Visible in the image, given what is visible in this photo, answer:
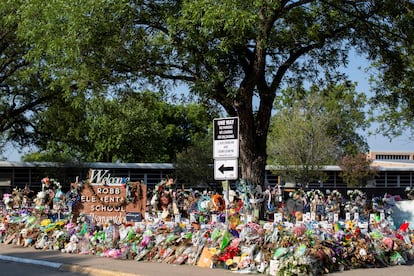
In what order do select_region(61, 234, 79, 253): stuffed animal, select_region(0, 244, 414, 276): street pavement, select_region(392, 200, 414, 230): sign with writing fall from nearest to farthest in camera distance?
select_region(0, 244, 414, 276): street pavement
select_region(61, 234, 79, 253): stuffed animal
select_region(392, 200, 414, 230): sign with writing

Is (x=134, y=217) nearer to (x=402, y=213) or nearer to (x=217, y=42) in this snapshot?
(x=217, y=42)

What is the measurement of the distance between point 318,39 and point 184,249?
645 centimetres

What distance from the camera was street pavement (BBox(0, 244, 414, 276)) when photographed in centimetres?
1144

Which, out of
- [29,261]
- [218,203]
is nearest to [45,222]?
[29,261]

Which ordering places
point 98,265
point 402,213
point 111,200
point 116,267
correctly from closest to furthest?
1. point 116,267
2. point 98,265
3. point 111,200
4. point 402,213

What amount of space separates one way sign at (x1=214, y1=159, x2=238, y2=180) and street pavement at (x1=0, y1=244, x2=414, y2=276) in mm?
1863

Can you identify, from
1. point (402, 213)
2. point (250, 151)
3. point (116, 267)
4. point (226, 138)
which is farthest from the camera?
point (402, 213)

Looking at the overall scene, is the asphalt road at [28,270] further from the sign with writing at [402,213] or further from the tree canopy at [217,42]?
the sign with writing at [402,213]

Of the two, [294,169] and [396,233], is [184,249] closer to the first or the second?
[396,233]

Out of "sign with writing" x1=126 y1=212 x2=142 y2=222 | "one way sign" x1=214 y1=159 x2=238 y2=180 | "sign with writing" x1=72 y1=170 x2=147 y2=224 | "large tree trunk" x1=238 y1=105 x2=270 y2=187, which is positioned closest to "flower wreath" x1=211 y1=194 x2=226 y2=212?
"large tree trunk" x1=238 y1=105 x2=270 y2=187

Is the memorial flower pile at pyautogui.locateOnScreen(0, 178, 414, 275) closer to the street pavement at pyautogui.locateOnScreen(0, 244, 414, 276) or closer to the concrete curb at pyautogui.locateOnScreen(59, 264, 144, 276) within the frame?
the street pavement at pyautogui.locateOnScreen(0, 244, 414, 276)

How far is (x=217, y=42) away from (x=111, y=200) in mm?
5560

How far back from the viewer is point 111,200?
54.0 feet

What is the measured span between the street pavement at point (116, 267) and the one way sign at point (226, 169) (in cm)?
186
